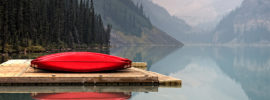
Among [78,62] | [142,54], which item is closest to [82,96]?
[78,62]

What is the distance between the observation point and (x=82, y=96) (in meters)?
9.91

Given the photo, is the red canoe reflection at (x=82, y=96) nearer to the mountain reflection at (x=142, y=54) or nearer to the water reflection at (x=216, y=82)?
the water reflection at (x=216, y=82)

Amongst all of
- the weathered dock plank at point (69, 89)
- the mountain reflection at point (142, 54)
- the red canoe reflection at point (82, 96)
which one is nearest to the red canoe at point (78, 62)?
the weathered dock plank at point (69, 89)

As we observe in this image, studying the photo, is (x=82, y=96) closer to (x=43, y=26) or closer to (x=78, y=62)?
(x=78, y=62)

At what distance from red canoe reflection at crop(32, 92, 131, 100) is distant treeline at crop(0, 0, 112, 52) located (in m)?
47.6

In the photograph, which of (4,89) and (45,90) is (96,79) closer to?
(45,90)

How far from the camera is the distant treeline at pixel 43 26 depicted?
61.5 m

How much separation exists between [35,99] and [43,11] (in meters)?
84.4

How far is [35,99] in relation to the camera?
966 cm

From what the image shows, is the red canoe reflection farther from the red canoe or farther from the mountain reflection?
the mountain reflection

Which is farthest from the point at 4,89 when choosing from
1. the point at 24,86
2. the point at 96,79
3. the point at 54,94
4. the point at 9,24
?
the point at 9,24

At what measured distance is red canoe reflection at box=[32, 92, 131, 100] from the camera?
9.70m

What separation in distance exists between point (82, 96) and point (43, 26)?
77808mm

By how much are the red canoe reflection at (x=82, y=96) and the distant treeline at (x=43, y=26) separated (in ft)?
156
